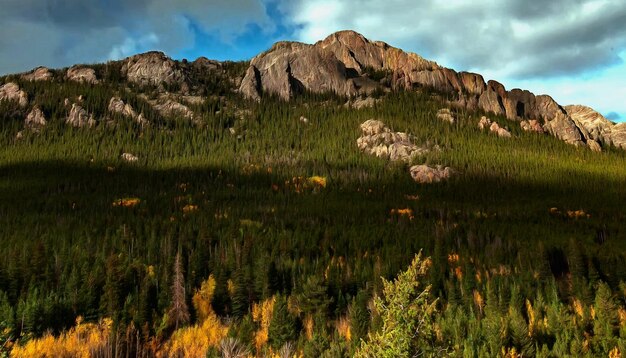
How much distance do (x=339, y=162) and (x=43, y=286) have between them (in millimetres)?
132468

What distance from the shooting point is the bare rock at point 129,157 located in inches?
7308

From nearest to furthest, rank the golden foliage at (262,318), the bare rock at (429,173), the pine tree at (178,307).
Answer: the golden foliage at (262,318), the pine tree at (178,307), the bare rock at (429,173)

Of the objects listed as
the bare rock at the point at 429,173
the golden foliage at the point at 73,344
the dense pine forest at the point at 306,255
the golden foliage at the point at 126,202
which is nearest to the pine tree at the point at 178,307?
the dense pine forest at the point at 306,255

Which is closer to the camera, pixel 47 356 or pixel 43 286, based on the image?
pixel 47 356

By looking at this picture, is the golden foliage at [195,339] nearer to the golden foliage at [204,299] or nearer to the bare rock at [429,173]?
the golden foliage at [204,299]

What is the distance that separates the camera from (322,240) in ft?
315

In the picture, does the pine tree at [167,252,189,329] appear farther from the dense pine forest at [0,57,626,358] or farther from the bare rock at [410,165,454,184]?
the bare rock at [410,165,454,184]

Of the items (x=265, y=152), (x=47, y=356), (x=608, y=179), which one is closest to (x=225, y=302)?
(x=47, y=356)

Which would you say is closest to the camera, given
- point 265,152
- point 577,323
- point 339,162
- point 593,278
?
point 577,323

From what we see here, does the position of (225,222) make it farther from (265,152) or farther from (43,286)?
(265,152)

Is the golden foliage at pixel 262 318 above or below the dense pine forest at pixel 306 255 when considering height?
below

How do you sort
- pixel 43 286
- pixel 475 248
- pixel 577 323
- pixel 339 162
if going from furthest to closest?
pixel 339 162
pixel 475 248
pixel 43 286
pixel 577 323

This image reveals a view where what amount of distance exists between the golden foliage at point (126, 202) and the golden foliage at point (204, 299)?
219 feet

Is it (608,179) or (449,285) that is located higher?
(608,179)
